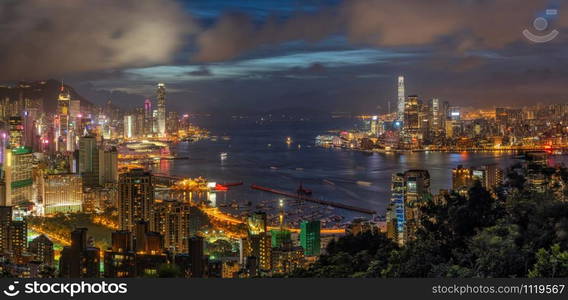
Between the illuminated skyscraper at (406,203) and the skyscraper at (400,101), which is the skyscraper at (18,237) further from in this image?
the skyscraper at (400,101)

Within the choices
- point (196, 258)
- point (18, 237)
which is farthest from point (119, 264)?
point (18, 237)

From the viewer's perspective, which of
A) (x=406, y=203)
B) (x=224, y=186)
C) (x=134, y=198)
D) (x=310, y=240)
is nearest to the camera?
(x=310, y=240)

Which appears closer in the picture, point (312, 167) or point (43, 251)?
point (43, 251)

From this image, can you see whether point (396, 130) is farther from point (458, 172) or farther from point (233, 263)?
point (233, 263)

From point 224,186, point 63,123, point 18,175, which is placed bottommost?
point 224,186

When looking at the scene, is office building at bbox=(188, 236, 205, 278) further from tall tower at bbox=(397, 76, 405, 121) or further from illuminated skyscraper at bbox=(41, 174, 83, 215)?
tall tower at bbox=(397, 76, 405, 121)

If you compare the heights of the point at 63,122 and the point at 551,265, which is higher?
the point at 63,122

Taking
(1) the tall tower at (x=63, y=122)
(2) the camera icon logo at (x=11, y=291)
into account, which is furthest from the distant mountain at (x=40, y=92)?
(2) the camera icon logo at (x=11, y=291)

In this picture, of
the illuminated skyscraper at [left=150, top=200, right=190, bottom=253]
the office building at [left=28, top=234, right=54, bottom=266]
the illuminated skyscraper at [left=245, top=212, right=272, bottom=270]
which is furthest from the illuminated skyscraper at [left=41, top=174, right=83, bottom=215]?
the illuminated skyscraper at [left=245, top=212, right=272, bottom=270]

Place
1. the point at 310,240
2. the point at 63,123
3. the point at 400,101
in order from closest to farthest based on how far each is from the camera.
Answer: the point at 310,240
the point at 63,123
the point at 400,101

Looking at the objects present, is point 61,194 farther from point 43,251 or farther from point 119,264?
point 119,264
